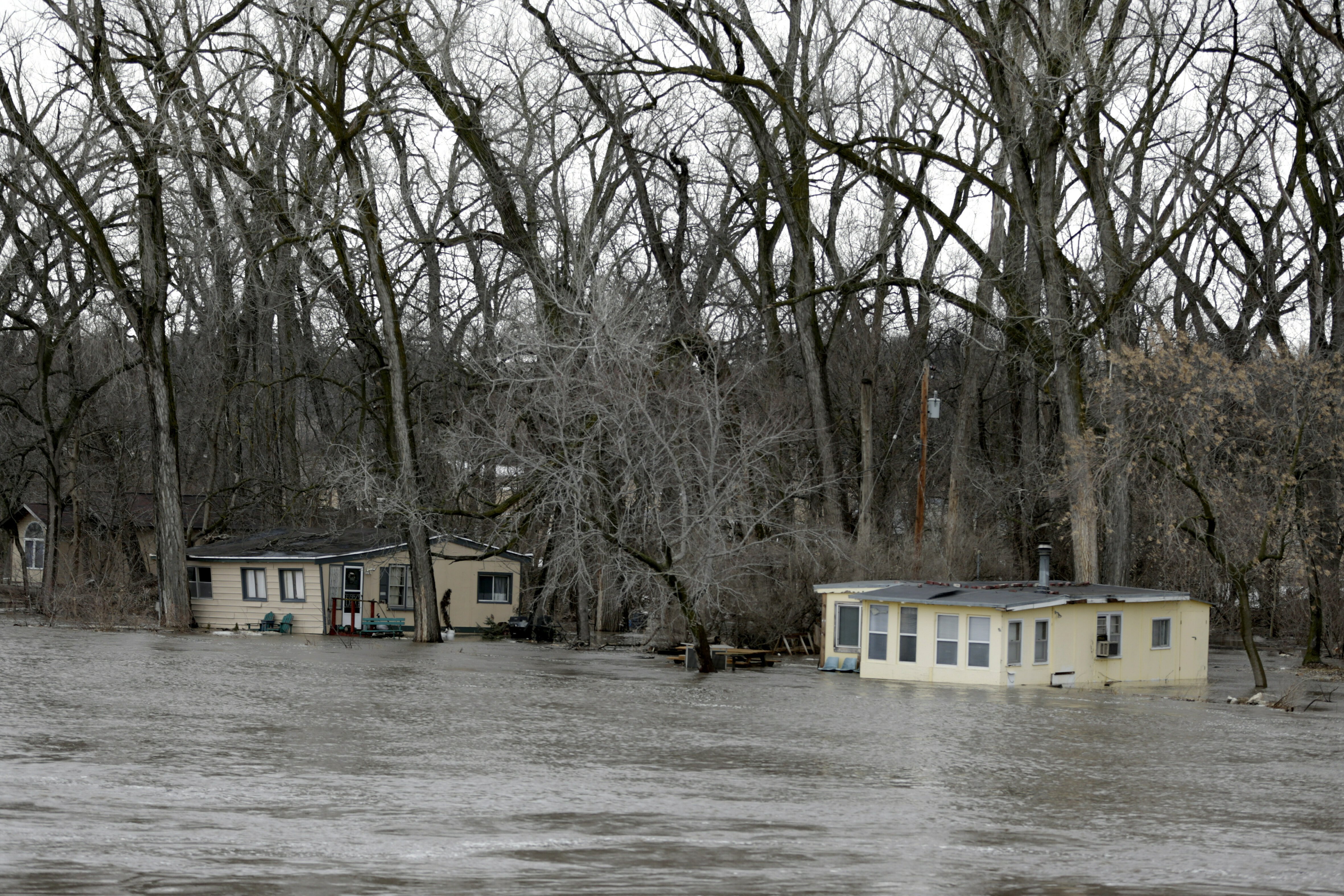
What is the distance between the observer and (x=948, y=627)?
33.1 m

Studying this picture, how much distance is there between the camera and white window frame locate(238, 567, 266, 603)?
46.1 metres

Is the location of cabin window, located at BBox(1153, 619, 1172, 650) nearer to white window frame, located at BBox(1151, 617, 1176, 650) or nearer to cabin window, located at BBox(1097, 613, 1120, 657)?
white window frame, located at BBox(1151, 617, 1176, 650)

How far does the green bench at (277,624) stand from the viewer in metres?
45.5

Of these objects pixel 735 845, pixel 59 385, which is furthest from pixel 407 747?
pixel 59 385

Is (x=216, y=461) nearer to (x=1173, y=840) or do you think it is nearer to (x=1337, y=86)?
(x=1337, y=86)

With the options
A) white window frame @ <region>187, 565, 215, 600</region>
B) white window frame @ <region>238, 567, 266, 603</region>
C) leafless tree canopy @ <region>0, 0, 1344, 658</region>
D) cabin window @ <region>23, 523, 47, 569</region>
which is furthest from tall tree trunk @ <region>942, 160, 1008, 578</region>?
cabin window @ <region>23, 523, 47, 569</region>

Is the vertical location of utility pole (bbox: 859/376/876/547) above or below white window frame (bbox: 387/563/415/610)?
above

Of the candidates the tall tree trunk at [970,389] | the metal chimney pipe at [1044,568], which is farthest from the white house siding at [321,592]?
the metal chimney pipe at [1044,568]

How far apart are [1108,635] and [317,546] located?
915 inches

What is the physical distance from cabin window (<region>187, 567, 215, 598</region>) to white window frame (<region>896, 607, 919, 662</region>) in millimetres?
22946

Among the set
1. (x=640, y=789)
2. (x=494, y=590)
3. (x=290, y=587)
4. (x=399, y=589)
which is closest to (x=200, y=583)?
(x=290, y=587)

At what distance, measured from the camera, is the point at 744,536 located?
36.5 meters

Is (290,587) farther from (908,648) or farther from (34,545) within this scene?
(34,545)

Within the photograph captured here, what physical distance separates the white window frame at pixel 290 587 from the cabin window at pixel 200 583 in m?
2.70
